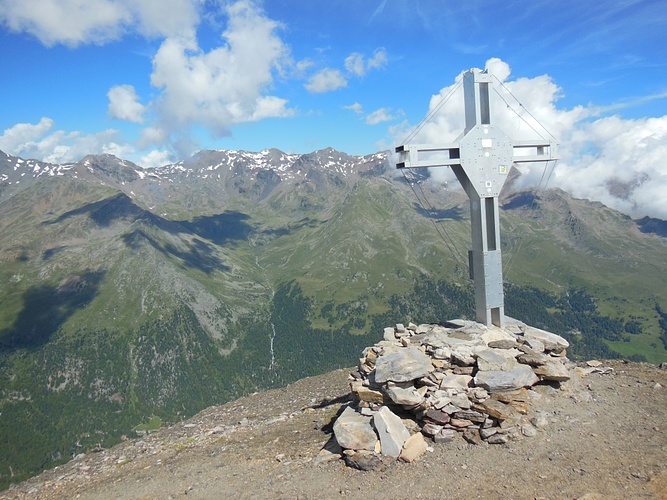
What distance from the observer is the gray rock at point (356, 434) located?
51.5ft

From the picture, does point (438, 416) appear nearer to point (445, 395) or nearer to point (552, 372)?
point (445, 395)

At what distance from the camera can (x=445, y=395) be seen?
16922 mm

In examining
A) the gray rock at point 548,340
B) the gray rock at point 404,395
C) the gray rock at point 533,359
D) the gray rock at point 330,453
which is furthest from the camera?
the gray rock at point 548,340

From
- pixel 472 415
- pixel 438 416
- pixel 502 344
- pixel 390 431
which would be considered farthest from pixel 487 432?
pixel 502 344

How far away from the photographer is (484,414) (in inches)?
642

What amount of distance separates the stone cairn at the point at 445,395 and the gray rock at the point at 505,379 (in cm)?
4

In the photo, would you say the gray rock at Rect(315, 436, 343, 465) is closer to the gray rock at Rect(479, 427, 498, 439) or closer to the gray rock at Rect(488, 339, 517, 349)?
the gray rock at Rect(479, 427, 498, 439)

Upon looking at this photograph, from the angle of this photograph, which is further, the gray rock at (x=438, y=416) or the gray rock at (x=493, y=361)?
the gray rock at (x=493, y=361)

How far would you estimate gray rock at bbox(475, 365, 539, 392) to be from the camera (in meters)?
17.1

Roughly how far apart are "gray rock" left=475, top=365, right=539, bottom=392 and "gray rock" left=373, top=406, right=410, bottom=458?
11.6 feet

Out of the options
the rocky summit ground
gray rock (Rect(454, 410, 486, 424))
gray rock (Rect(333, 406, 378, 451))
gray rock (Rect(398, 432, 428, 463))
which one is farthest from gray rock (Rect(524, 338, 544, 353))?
gray rock (Rect(333, 406, 378, 451))

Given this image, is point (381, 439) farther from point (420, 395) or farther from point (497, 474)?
point (497, 474)

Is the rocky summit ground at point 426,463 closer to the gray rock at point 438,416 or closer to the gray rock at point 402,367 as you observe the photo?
the gray rock at point 438,416

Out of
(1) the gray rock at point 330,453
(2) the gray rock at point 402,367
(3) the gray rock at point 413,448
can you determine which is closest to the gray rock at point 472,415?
(3) the gray rock at point 413,448
